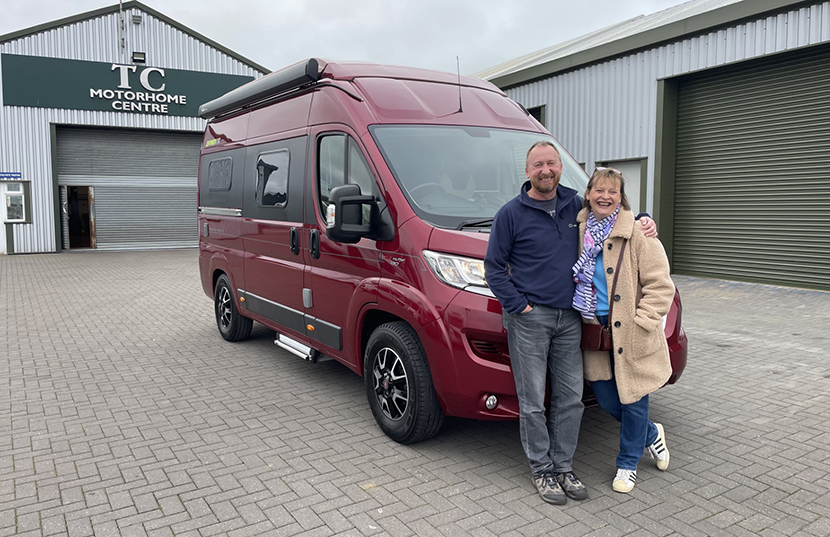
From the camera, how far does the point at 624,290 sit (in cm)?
338

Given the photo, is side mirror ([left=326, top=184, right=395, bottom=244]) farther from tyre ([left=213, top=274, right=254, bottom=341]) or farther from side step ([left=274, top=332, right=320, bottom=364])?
tyre ([left=213, top=274, right=254, bottom=341])

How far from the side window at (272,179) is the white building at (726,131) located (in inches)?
365

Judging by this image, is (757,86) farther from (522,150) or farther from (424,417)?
(424,417)

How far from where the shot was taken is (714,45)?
39.8 feet

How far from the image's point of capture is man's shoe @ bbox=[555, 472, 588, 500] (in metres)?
3.53

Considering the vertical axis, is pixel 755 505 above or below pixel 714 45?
below

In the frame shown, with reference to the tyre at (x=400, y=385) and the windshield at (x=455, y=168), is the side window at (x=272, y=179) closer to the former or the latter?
the windshield at (x=455, y=168)

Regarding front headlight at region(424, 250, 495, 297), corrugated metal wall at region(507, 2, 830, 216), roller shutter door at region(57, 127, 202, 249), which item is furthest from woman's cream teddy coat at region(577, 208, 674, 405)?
roller shutter door at region(57, 127, 202, 249)

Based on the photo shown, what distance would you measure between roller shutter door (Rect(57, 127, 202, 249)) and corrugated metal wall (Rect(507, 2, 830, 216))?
1370 centimetres

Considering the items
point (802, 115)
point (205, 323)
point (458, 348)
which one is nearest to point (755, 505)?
point (458, 348)

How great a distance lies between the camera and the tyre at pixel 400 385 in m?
4.04

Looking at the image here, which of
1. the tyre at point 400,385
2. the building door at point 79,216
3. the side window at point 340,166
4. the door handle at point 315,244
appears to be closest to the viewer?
the tyre at point 400,385

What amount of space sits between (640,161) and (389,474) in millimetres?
11645

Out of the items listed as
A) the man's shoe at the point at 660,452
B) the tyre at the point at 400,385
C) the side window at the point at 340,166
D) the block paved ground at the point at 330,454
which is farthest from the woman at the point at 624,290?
the side window at the point at 340,166
